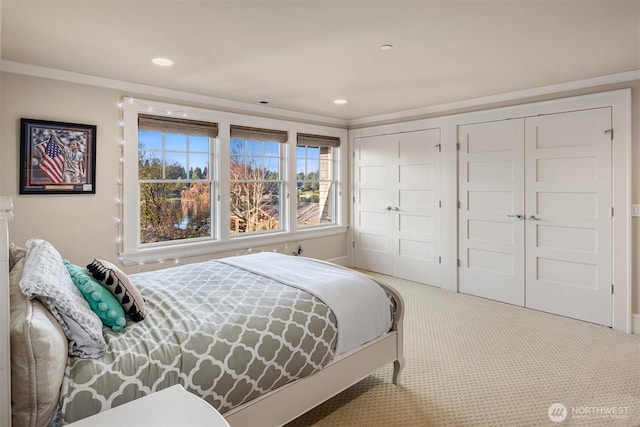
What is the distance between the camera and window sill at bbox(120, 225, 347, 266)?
3.88m

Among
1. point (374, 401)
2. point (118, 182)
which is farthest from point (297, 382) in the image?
point (118, 182)

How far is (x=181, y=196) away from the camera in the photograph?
169 inches

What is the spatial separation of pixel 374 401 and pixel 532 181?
117 inches

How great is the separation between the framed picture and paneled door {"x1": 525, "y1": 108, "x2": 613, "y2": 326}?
14.5ft

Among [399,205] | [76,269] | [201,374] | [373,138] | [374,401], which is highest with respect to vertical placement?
[373,138]

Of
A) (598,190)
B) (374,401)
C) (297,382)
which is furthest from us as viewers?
(598,190)

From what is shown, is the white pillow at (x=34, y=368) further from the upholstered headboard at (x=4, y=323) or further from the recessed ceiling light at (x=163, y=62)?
the recessed ceiling light at (x=163, y=62)

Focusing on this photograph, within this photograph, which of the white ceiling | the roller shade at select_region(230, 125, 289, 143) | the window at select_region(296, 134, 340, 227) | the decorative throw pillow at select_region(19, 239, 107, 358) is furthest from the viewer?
the window at select_region(296, 134, 340, 227)

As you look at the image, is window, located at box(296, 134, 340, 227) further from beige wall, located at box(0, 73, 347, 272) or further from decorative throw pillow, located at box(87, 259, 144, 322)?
decorative throw pillow, located at box(87, 259, 144, 322)

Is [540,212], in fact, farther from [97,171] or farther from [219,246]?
[97,171]

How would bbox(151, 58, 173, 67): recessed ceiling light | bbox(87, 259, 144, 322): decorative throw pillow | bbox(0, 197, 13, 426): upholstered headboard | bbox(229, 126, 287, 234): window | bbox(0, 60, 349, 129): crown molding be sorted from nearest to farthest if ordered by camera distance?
bbox(0, 197, 13, 426): upholstered headboard, bbox(87, 259, 144, 322): decorative throw pillow, bbox(151, 58, 173, 67): recessed ceiling light, bbox(0, 60, 349, 129): crown molding, bbox(229, 126, 287, 234): window

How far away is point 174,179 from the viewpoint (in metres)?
4.20

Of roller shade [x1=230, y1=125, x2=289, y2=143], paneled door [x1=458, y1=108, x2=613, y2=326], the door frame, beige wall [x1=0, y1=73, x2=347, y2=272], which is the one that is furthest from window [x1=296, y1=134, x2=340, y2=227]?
beige wall [x1=0, y1=73, x2=347, y2=272]

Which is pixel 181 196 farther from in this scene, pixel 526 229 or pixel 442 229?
pixel 526 229
